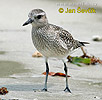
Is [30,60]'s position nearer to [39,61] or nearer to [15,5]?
[39,61]

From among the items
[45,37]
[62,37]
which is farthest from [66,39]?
[45,37]

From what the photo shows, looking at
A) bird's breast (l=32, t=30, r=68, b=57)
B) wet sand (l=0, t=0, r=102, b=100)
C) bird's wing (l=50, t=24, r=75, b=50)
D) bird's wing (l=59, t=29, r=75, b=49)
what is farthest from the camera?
bird's wing (l=59, t=29, r=75, b=49)

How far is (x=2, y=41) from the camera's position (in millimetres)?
9117

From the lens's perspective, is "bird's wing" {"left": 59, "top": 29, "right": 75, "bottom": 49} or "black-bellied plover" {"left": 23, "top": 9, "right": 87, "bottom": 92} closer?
"black-bellied plover" {"left": 23, "top": 9, "right": 87, "bottom": 92}

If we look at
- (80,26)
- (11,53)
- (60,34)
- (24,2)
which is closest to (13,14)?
(24,2)

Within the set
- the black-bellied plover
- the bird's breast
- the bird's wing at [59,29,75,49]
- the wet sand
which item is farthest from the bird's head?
the wet sand

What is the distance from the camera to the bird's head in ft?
18.1

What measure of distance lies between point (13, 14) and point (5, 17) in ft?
1.59

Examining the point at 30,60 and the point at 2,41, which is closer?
the point at 30,60

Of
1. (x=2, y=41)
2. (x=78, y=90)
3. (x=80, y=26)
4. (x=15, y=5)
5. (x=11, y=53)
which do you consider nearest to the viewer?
(x=78, y=90)

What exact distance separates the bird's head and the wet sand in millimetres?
1112

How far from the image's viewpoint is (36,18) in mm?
5574

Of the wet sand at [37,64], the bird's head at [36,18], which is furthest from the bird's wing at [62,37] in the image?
the wet sand at [37,64]

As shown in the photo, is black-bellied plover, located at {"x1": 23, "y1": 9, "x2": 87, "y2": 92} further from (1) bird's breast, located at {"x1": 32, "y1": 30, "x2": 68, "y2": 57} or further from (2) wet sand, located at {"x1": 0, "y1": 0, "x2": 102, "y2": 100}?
(2) wet sand, located at {"x1": 0, "y1": 0, "x2": 102, "y2": 100}
